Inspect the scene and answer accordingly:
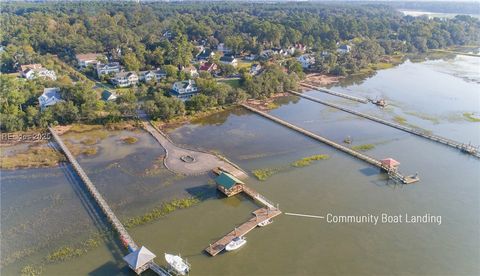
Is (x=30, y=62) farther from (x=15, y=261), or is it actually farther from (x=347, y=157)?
(x=347, y=157)

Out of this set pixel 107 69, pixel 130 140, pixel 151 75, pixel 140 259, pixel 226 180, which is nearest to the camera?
pixel 140 259

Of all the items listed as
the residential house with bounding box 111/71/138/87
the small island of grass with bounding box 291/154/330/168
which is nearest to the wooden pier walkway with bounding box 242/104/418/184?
the small island of grass with bounding box 291/154/330/168

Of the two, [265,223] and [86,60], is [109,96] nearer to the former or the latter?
[86,60]

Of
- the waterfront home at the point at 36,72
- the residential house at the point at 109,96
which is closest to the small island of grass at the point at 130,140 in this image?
the residential house at the point at 109,96

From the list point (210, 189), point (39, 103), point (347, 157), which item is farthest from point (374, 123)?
point (39, 103)

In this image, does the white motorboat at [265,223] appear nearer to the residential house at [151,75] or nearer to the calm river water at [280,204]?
the calm river water at [280,204]

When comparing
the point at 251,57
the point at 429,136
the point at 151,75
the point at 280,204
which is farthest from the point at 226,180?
the point at 251,57

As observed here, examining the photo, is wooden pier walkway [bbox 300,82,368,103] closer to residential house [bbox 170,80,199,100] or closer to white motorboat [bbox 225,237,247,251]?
residential house [bbox 170,80,199,100]
